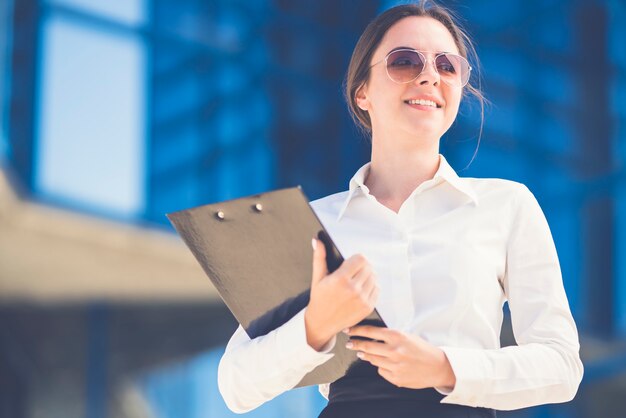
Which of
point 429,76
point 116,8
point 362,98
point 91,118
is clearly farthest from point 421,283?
point 116,8

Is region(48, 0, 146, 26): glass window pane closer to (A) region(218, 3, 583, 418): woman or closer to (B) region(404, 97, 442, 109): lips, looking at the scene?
(A) region(218, 3, 583, 418): woman

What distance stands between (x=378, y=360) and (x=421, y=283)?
0.69 feet

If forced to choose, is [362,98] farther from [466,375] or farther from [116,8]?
[116,8]

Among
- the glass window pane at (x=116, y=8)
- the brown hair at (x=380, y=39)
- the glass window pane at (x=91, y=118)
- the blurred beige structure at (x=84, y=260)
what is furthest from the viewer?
the blurred beige structure at (x=84, y=260)

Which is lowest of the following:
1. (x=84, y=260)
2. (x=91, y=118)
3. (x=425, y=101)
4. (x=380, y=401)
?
(x=380, y=401)

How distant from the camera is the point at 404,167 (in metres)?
2.03

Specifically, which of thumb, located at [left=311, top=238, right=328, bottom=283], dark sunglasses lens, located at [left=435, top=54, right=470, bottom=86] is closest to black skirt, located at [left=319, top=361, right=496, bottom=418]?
thumb, located at [left=311, top=238, right=328, bottom=283]

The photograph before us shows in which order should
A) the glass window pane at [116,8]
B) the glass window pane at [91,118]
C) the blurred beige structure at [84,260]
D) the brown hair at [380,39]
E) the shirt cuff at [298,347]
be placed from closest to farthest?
the shirt cuff at [298,347] → the brown hair at [380,39] → the glass window pane at [91,118] → the glass window pane at [116,8] → the blurred beige structure at [84,260]

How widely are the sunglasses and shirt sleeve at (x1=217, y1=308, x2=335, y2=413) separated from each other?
511mm

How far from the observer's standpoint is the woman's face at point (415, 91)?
6.50 ft

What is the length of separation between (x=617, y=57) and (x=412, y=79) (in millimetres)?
8377

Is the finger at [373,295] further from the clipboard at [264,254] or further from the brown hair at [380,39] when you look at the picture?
the brown hair at [380,39]

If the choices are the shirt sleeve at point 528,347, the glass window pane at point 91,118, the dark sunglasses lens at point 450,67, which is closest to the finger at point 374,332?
the shirt sleeve at point 528,347

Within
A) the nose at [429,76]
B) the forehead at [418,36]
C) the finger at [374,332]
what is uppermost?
the forehead at [418,36]
